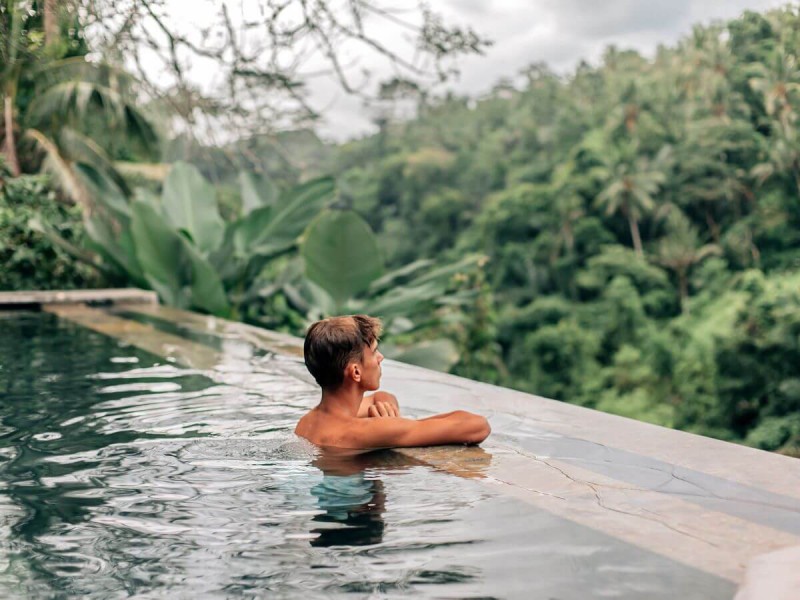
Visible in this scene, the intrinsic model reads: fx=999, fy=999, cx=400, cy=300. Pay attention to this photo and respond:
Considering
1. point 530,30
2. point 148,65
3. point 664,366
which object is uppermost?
point 530,30

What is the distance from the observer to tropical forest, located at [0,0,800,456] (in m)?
8.27

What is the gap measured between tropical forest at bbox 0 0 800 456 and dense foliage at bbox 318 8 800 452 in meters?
0.10

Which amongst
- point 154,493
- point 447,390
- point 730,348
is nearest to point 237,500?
point 154,493

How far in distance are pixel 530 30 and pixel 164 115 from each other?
49.6 metres

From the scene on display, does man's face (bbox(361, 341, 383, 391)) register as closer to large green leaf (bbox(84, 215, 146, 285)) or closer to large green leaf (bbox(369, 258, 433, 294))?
large green leaf (bbox(369, 258, 433, 294))

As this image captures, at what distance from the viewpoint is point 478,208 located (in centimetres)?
4675

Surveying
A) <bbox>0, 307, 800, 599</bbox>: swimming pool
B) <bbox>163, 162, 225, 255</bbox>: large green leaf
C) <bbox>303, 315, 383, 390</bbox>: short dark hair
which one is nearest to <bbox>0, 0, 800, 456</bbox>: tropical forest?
<bbox>163, 162, 225, 255</bbox>: large green leaf

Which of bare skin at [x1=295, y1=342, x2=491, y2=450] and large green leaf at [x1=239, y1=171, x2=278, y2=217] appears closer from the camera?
bare skin at [x1=295, y1=342, x2=491, y2=450]

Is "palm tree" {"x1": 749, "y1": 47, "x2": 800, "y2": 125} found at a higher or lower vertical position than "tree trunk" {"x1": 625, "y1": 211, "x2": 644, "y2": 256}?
higher

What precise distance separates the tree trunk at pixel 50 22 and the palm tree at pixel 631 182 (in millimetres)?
33414

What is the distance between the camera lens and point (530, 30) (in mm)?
59844

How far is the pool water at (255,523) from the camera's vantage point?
2100 millimetres

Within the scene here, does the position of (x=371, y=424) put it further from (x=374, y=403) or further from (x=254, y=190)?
(x=254, y=190)

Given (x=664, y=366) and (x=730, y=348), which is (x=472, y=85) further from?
(x=730, y=348)
